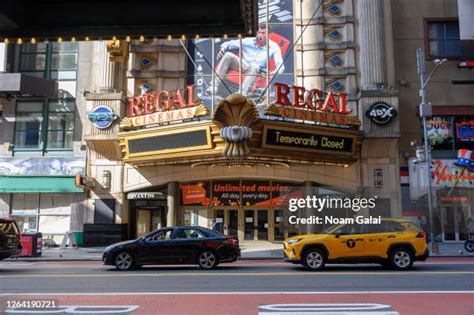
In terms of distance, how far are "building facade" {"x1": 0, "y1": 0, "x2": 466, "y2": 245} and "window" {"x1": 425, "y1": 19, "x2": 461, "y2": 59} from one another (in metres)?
0.19

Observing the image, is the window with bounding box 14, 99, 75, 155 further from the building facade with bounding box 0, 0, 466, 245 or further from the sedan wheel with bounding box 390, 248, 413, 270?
the sedan wheel with bounding box 390, 248, 413, 270

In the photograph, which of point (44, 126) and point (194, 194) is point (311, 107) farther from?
point (44, 126)

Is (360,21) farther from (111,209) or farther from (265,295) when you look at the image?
(265,295)

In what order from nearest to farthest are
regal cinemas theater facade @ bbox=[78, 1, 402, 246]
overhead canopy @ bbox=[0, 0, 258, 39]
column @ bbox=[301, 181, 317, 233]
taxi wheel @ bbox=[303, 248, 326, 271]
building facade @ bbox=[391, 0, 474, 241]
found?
overhead canopy @ bbox=[0, 0, 258, 39], taxi wheel @ bbox=[303, 248, 326, 271], column @ bbox=[301, 181, 317, 233], regal cinemas theater facade @ bbox=[78, 1, 402, 246], building facade @ bbox=[391, 0, 474, 241]

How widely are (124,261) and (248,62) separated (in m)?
16.2

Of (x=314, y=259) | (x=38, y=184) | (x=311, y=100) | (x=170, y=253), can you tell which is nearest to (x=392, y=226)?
(x=314, y=259)

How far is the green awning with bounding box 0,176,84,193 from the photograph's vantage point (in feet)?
88.6

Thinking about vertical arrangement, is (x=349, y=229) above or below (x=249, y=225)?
below

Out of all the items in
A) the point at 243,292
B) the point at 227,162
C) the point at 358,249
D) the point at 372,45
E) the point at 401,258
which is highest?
the point at 372,45

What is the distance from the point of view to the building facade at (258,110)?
1042 inches

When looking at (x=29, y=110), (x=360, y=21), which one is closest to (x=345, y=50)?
(x=360, y=21)

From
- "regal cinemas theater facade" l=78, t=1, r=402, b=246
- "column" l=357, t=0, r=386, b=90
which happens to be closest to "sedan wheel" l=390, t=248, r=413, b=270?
"regal cinemas theater facade" l=78, t=1, r=402, b=246

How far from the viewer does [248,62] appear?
28281 millimetres

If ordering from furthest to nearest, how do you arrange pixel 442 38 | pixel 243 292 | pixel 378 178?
pixel 442 38, pixel 378 178, pixel 243 292
